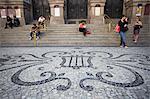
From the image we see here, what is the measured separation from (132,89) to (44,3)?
18084 mm

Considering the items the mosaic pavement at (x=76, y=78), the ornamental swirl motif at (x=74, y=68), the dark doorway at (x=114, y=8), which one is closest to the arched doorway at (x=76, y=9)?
the dark doorway at (x=114, y=8)

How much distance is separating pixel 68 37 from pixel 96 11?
727cm

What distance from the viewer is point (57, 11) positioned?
17750 mm

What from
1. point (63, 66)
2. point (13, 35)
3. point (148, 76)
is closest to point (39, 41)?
point (13, 35)

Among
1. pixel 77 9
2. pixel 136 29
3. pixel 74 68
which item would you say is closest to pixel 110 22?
pixel 136 29

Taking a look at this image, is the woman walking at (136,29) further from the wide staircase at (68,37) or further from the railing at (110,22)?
the railing at (110,22)

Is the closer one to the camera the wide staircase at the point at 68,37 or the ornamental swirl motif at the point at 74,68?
the ornamental swirl motif at the point at 74,68

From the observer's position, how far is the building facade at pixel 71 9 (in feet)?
53.8

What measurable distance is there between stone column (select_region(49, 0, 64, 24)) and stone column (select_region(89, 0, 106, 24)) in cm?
341

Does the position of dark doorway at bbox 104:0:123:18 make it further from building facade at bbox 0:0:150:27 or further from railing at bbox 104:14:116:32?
railing at bbox 104:14:116:32

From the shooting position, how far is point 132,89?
4395 millimetres

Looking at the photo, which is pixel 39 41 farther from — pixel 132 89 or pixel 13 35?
pixel 132 89

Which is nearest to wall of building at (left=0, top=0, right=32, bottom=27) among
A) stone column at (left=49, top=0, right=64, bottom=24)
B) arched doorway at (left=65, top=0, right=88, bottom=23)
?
stone column at (left=49, top=0, right=64, bottom=24)

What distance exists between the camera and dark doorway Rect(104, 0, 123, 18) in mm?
19156
